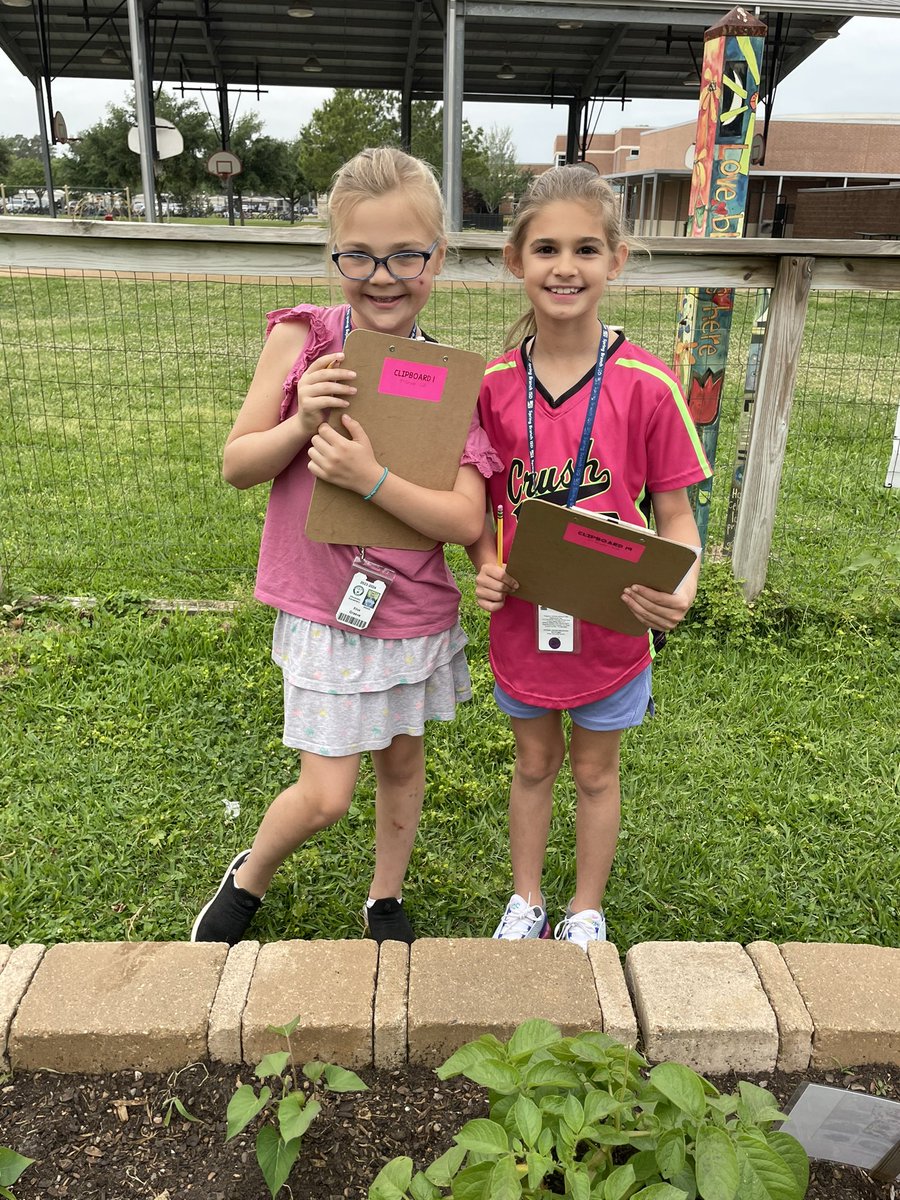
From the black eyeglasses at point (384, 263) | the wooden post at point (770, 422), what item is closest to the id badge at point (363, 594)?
the black eyeglasses at point (384, 263)

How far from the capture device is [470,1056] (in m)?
1.33

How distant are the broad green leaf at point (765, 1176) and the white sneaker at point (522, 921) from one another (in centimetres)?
92

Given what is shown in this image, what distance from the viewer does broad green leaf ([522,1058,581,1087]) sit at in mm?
1311

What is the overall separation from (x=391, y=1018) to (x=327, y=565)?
830 millimetres

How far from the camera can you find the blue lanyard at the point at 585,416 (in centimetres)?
179

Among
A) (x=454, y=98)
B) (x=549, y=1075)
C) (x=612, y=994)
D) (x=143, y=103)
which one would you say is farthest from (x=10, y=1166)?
(x=143, y=103)

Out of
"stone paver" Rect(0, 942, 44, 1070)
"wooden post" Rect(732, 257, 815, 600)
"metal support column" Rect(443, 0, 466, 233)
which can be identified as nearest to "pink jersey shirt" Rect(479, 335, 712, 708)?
"stone paver" Rect(0, 942, 44, 1070)

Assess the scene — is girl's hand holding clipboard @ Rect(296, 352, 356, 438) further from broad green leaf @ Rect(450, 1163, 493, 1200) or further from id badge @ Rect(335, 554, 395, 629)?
broad green leaf @ Rect(450, 1163, 493, 1200)

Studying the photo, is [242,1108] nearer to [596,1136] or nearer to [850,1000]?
[596,1136]

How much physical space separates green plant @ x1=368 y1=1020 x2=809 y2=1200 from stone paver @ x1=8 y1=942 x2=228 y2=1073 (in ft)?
1.81

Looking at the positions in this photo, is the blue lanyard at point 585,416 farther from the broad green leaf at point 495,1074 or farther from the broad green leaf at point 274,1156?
the broad green leaf at point 274,1156

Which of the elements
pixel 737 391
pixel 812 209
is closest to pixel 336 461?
pixel 737 391

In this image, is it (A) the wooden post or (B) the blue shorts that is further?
(A) the wooden post

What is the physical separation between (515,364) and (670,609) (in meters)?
0.57
